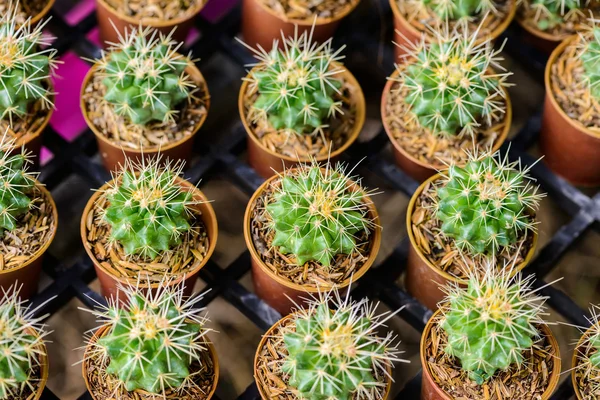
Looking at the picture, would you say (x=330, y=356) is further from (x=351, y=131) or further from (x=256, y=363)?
(x=351, y=131)

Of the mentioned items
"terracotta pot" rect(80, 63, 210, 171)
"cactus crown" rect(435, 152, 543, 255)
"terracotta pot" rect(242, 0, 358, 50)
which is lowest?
"terracotta pot" rect(80, 63, 210, 171)

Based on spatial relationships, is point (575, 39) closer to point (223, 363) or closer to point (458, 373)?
point (458, 373)

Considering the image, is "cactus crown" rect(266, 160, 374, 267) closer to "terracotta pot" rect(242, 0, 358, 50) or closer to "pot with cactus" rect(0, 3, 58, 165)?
"terracotta pot" rect(242, 0, 358, 50)

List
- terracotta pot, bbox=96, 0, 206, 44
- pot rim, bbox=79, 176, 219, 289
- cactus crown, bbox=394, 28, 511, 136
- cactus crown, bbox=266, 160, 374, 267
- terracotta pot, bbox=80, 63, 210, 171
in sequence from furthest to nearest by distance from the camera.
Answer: terracotta pot, bbox=96, 0, 206, 44 < terracotta pot, bbox=80, 63, 210, 171 < cactus crown, bbox=394, 28, 511, 136 < pot rim, bbox=79, 176, 219, 289 < cactus crown, bbox=266, 160, 374, 267

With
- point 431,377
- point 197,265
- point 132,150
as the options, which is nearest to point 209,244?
point 197,265

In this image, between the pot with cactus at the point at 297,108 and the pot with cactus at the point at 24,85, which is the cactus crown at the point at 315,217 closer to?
the pot with cactus at the point at 297,108

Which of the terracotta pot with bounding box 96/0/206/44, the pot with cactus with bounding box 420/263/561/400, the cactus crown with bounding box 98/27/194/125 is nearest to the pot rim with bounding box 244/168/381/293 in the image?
the pot with cactus with bounding box 420/263/561/400
